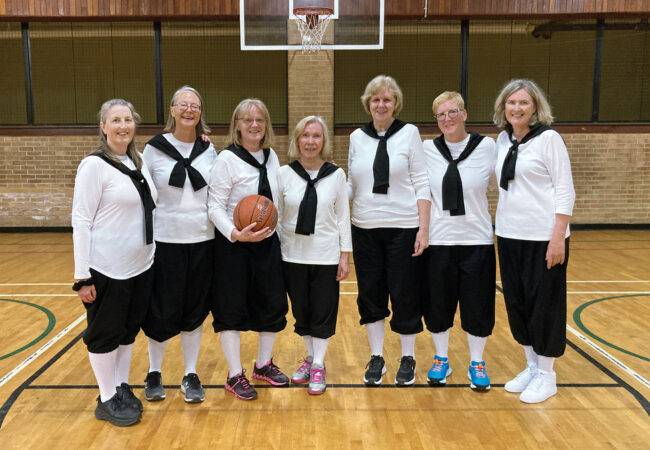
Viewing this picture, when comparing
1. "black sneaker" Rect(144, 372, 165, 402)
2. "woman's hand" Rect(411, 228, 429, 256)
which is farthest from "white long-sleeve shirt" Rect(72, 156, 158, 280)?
"woman's hand" Rect(411, 228, 429, 256)

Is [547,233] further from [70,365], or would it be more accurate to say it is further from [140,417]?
[70,365]

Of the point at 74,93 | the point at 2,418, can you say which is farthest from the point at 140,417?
the point at 74,93

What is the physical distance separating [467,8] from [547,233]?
22.8ft

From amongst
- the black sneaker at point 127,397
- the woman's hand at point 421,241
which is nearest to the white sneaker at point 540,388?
the woman's hand at point 421,241

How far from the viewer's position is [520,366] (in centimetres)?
392

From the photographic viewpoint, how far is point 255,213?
3068 mm

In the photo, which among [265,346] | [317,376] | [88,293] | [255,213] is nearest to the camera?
[88,293]

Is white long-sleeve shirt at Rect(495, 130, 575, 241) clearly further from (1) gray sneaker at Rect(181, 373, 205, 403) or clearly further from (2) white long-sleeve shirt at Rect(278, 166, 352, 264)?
(1) gray sneaker at Rect(181, 373, 205, 403)

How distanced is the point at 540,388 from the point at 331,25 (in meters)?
6.24

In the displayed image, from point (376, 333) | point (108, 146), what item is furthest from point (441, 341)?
point (108, 146)

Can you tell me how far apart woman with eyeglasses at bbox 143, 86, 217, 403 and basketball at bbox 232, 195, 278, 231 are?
247 millimetres

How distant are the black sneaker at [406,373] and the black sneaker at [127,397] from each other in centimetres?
163

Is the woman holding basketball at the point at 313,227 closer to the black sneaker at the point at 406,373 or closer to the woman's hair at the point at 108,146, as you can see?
the black sneaker at the point at 406,373

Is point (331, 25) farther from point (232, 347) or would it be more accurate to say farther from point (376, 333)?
point (232, 347)
